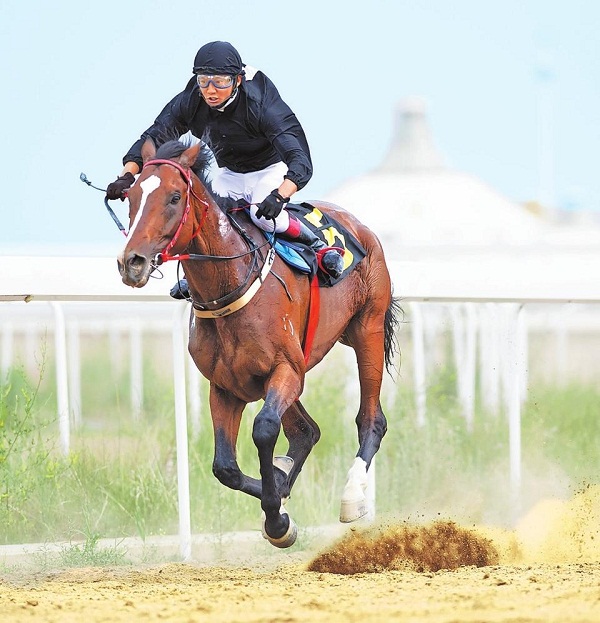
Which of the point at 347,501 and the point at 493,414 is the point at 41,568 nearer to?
the point at 347,501

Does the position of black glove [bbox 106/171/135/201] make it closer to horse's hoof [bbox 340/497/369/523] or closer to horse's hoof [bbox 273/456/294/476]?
horse's hoof [bbox 273/456/294/476]

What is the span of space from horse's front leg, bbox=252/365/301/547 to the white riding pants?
2.60 feet

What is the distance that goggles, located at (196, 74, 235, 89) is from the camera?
19.4 feet

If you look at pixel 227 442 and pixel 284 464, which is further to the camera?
pixel 284 464

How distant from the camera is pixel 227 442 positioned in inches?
241

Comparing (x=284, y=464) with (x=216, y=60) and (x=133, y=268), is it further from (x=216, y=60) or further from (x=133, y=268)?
(x=216, y=60)

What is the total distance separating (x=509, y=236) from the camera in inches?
1417

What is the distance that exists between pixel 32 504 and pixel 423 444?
2.77 meters

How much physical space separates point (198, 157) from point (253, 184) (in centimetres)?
67

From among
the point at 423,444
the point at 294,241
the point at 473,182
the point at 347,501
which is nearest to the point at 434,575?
the point at 347,501

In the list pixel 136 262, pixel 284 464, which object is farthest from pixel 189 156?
pixel 284 464

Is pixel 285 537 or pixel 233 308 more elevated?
pixel 233 308

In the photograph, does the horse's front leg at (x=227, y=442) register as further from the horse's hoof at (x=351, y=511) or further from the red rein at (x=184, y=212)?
the red rein at (x=184, y=212)

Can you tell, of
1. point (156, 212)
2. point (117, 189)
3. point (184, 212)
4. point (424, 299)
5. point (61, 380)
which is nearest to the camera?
point (156, 212)
